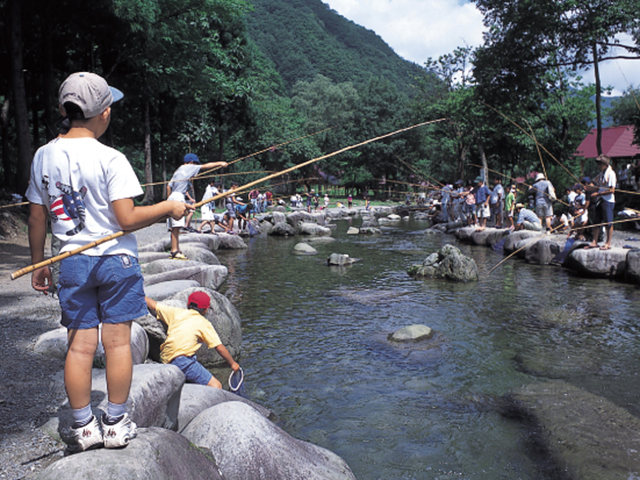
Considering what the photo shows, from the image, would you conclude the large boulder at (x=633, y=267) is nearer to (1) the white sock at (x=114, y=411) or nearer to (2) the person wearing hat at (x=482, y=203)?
(2) the person wearing hat at (x=482, y=203)

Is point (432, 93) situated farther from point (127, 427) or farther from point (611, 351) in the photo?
point (127, 427)

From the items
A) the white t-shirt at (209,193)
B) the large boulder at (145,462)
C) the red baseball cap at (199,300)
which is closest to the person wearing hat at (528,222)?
the white t-shirt at (209,193)

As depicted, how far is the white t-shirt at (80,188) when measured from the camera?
258 centimetres

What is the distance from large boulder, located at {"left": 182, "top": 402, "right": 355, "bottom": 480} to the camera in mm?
3178

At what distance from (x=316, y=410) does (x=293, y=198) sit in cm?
3466

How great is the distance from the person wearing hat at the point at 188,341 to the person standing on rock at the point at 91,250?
207 centimetres

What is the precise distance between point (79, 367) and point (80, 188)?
0.89 meters

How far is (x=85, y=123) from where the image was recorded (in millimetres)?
2693

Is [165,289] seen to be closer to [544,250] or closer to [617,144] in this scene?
[544,250]

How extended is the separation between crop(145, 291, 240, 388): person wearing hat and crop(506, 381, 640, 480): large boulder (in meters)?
2.86

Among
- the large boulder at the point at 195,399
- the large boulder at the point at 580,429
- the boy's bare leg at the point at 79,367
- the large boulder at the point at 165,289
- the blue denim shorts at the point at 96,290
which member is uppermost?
the blue denim shorts at the point at 96,290

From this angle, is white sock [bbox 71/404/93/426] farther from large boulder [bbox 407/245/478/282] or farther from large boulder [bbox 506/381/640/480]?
large boulder [bbox 407/245/478/282]

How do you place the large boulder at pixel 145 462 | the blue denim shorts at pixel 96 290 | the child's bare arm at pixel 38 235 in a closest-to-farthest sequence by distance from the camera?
the large boulder at pixel 145 462 < the blue denim shorts at pixel 96 290 < the child's bare arm at pixel 38 235

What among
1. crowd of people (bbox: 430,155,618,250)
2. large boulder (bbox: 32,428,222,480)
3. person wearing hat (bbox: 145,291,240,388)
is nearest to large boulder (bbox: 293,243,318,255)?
crowd of people (bbox: 430,155,618,250)
